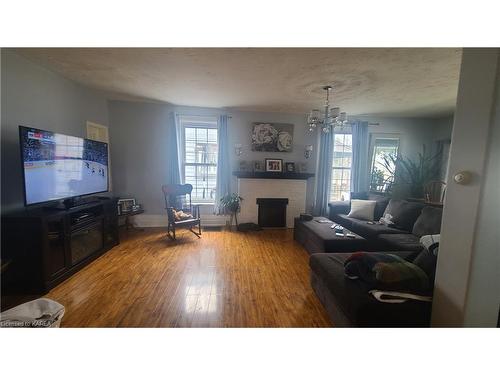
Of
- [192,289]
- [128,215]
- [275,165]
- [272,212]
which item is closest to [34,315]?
[192,289]

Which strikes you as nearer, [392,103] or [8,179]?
[8,179]

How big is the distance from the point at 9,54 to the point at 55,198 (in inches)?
58.2

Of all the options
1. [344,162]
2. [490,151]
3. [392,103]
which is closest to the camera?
[490,151]

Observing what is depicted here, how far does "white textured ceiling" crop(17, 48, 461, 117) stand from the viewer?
6.40ft

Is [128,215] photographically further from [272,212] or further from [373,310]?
[373,310]

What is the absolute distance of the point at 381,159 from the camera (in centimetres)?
454

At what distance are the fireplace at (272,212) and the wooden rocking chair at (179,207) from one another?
1340mm

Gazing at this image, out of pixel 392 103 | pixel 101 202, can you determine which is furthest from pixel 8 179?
pixel 392 103

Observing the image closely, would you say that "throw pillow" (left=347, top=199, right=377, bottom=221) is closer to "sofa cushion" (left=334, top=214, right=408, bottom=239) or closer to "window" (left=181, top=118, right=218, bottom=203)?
"sofa cushion" (left=334, top=214, right=408, bottom=239)

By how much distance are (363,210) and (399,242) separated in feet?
3.74

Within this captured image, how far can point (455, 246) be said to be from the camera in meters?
1.11

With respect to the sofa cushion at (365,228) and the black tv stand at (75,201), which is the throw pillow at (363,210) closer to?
the sofa cushion at (365,228)
